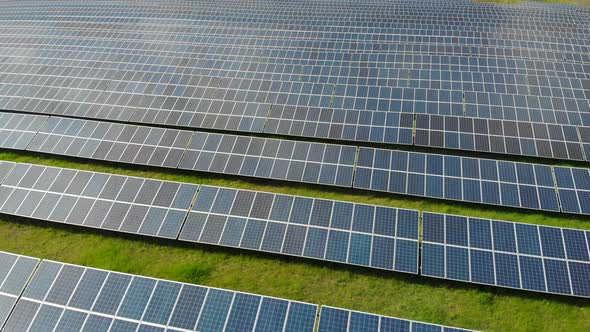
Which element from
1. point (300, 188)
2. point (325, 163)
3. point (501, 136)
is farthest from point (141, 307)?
point (501, 136)

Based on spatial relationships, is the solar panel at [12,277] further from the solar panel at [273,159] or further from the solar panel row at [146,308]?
the solar panel at [273,159]

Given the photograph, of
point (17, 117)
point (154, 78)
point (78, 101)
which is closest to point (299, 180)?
point (154, 78)

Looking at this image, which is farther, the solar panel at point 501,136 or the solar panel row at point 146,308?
the solar panel at point 501,136

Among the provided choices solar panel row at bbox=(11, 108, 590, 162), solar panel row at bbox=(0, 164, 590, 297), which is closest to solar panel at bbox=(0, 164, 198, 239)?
solar panel row at bbox=(0, 164, 590, 297)

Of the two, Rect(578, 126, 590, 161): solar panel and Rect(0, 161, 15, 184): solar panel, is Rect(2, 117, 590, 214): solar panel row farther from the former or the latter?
Rect(578, 126, 590, 161): solar panel

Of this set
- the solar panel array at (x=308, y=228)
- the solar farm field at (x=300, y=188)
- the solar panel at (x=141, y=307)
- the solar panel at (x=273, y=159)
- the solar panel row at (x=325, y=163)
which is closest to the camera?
the solar panel at (x=141, y=307)

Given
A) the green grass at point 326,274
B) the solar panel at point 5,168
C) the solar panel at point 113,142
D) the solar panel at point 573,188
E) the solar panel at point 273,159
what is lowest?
the green grass at point 326,274

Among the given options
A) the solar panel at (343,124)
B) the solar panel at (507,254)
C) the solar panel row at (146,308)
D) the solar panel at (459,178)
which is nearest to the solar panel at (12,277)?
the solar panel row at (146,308)
